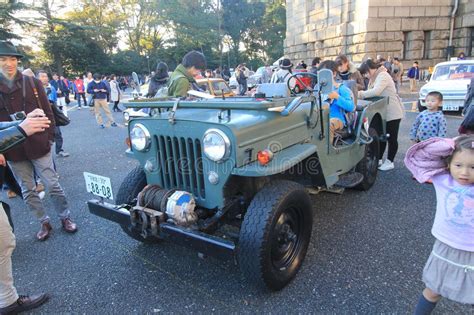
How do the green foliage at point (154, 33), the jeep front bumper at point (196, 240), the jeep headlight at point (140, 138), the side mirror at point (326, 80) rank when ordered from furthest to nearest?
1. the green foliage at point (154, 33)
2. the side mirror at point (326, 80)
3. the jeep headlight at point (140, 138)
4. the jeep front bumper at point (196, 240)

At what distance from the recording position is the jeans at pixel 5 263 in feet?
7.59

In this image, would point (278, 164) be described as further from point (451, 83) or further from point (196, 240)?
point (451, 83)

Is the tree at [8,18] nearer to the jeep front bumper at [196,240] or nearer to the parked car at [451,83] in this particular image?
the parked car at [451,83]

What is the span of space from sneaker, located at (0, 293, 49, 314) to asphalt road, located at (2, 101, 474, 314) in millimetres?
62

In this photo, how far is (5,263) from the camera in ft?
7.69

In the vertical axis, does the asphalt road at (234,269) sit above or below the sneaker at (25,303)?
below

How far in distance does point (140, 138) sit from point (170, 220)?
30.5 inches

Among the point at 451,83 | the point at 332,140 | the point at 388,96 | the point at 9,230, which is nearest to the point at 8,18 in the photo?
the point at 451,83

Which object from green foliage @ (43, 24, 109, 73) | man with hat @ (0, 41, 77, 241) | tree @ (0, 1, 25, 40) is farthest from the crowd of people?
green foliage @ (43, 24, 109, 73)

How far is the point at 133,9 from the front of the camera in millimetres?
45031

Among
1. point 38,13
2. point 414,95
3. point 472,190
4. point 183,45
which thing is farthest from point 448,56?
point 38,13

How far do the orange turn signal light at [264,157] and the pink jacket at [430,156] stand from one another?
3.08ft

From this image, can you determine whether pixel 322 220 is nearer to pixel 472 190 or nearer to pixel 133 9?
pixel 472 190

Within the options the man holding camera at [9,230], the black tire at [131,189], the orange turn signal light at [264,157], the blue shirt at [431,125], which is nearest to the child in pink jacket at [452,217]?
the orange turn signal light at [264,157]
